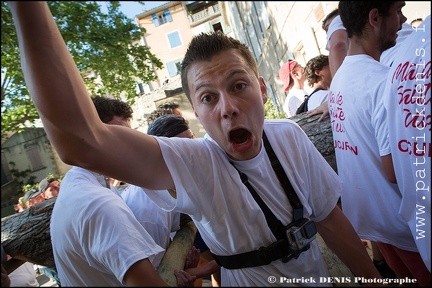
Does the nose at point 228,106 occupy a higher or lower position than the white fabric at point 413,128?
higher

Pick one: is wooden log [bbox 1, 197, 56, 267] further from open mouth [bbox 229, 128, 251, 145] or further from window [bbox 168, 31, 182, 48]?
open mouth [bbox 229, 128, 251, 145]

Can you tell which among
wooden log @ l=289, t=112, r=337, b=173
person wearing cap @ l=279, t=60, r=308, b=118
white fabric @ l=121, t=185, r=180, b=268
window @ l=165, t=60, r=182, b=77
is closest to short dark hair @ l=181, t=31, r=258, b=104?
window @ l=165, t=60, r=182, b=77

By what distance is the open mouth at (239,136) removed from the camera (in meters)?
A: 1.19

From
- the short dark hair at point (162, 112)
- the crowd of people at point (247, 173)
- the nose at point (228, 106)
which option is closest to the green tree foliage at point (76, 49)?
the crowd of people at point (247, 173)

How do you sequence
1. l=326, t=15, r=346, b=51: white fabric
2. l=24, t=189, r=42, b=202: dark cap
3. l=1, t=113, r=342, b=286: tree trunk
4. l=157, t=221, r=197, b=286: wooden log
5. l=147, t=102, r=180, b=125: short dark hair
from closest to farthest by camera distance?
1. l=24, t=189, r=42, b=202: dark cap
2. l=157, t=221, r=197, b=286: wooden log
3. l=1, t=113, r=342, b=286: tree trunk
4. l=326, t=15, r=346, b=51: white fabric
5. l=147, t=102, r=180, b=125: short dark hair

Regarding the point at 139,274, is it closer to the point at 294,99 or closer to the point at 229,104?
the point at 229,104

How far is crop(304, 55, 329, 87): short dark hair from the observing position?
347 cm

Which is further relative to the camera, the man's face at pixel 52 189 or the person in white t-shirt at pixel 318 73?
the man's face at pixel 52 189

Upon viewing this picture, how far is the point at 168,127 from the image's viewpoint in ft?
8.48

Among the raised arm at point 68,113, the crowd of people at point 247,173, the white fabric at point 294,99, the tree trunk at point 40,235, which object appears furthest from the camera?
the white fabric at point 294,99

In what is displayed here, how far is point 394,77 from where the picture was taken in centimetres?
118

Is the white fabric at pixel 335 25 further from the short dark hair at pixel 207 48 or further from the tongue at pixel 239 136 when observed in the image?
the tongue at pixel 239 136

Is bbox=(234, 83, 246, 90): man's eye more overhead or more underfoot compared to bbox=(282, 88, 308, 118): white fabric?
more overhead

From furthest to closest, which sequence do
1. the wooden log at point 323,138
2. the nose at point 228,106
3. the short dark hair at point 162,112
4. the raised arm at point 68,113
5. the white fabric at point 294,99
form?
the white fabric at point 294,99 → the short dark hair at point 162,112 → the wooden log at point 323,138 → the nose at point 228,106 → the raised arm at point 68,113
